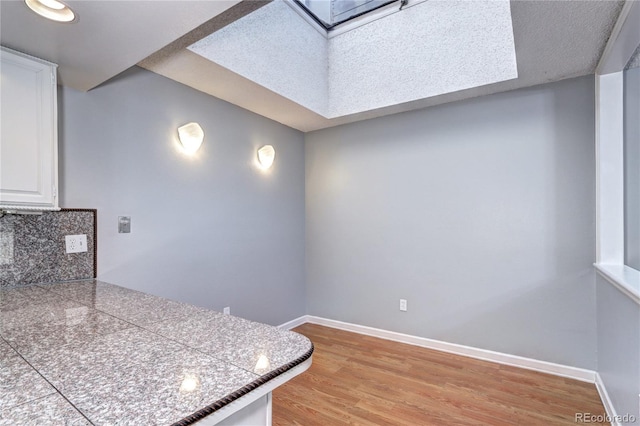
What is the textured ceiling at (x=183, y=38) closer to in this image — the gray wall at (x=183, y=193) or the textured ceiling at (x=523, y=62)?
the textured ceiling at (x=523, y=62)

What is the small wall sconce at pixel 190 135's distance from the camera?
258cm

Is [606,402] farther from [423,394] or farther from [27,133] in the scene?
[27,133]

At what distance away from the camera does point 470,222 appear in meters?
2.96

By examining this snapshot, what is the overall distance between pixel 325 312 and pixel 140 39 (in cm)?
317

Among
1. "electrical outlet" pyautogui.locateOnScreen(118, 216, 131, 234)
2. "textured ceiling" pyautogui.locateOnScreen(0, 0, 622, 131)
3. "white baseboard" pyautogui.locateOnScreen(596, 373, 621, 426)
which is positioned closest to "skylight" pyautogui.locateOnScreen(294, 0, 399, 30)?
"textured ceiling" pyautogui.locateOnScreen(0, 0, 622, 131)

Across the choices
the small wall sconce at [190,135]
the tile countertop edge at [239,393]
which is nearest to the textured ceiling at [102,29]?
the small wall sconce at [190,135]

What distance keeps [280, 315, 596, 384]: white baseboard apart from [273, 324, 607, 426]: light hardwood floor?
7 cm

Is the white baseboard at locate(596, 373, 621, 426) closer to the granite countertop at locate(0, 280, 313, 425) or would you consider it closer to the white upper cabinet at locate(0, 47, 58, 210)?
the granite countertop at locate(0, 280, 313, 425)

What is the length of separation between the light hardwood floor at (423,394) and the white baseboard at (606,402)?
40 mm

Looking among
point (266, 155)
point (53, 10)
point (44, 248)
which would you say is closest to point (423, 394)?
point (266, 155)

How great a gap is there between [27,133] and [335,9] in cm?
287

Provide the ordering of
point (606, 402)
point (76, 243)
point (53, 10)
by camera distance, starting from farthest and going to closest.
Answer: point (606, 402) < point (76, 243) < point (53, 10)

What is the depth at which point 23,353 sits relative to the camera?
36.3 inches

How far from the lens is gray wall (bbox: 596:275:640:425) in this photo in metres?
1.59
